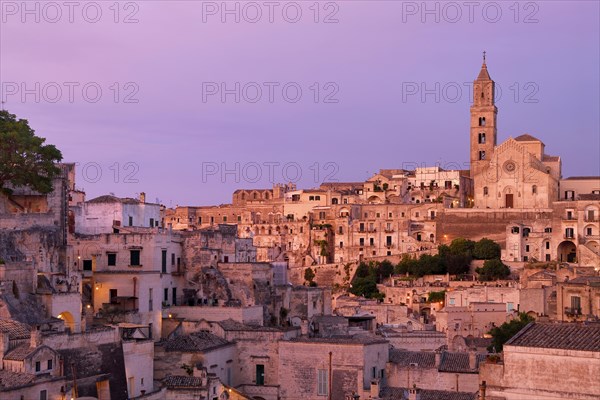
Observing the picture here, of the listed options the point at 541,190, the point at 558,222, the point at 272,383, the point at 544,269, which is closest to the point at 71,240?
the point at 272,383

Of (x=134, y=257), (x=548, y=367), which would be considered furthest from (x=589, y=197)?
(x=548, y=367)

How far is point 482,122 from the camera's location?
3708 inches

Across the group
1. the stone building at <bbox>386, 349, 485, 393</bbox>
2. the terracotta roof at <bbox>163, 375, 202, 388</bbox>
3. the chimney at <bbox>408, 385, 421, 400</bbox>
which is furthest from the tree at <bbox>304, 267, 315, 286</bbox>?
the chimney at <bbox>408, 385, 421, 400</bbox>

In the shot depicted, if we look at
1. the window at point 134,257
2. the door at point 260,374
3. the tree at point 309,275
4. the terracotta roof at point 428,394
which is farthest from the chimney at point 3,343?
the tree at point 309,275

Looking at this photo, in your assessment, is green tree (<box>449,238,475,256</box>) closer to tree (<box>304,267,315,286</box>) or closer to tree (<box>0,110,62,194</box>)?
tree (<box>304,267,315,286</box>)

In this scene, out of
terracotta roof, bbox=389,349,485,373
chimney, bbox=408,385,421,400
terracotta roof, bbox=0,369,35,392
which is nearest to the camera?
terracotta roof, bbox=0,369,35,392

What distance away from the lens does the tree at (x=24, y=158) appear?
40.1 meters

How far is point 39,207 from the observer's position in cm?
4322

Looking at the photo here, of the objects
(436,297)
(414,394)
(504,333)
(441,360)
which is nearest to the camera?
(414,394)

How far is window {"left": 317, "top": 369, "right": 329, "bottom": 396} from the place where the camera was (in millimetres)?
36094

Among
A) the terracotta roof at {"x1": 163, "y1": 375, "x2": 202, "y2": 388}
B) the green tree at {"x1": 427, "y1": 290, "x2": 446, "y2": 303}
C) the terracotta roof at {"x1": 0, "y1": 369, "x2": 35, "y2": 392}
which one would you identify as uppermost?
the green tree at {"x1": 427, "y1": 290, "x2": 446, "y2": 303}

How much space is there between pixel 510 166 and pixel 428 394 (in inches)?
2128

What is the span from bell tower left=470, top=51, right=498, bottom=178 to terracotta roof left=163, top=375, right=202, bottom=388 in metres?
62.6

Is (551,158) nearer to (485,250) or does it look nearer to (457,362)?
(485,250)
